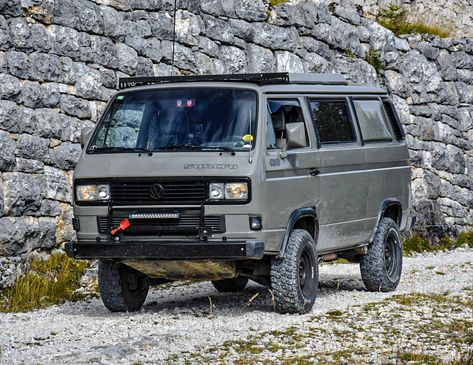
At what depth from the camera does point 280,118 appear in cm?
1098

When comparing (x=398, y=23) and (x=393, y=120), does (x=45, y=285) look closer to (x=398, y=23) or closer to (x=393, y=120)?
(x=393, y=120)

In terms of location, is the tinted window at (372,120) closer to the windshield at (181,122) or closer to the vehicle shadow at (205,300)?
the vehicle shadow at (205,300)

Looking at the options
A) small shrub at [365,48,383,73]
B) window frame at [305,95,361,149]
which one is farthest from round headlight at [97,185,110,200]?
small shrub at [365,48,383,73]

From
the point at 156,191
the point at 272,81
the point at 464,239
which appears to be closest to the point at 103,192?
the point at 156,191

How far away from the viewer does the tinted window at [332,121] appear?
11.6 m

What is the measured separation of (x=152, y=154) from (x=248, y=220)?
107cm

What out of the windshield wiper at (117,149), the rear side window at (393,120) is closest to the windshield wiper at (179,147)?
the windshield wiper at (117,149)

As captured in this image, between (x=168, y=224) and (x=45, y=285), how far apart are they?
8.22ft

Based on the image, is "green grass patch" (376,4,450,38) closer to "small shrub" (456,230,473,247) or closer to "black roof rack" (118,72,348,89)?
"small shrub" (456,230,473,247)

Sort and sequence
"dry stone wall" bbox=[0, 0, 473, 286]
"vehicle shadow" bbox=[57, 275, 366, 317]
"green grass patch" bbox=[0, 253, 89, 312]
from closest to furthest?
"vehicle shadow" bbox=[57, 275, 366, 317] → "green grass patch" bbox=[0, 253, 89, 312] → "dry stone wall" bbox=[0, 0, 473, 286]

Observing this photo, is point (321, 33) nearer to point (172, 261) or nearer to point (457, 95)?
point (457, 95)

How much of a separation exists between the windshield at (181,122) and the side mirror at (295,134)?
0.34m

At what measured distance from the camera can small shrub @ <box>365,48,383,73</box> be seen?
62.0 feet

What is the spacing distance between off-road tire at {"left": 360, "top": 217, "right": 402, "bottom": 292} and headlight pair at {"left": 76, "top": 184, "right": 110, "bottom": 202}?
3.46 meters
